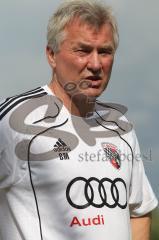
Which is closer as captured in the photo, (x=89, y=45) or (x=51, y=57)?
(x=89, y=45)

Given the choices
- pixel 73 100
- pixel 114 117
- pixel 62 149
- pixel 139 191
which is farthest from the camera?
pixel 114 117

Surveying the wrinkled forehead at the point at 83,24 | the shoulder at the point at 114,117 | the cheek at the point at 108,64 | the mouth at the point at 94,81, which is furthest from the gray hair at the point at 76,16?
the shoulder at the point at 114,117

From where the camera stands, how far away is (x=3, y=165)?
10.0ft

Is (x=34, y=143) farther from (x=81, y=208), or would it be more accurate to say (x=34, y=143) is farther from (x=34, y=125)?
(x=81, y=208)

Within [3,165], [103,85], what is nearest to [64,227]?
[3,165]

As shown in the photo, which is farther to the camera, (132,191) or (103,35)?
(132,191)

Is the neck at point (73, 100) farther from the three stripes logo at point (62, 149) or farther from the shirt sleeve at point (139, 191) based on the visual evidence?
the shirt sleeve at point (139, 191)

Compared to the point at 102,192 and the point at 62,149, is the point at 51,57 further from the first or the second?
the point at 102,192

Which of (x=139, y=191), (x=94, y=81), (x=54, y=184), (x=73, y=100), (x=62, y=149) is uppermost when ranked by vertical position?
(x=94, y=81)

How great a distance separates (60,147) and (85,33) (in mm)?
620

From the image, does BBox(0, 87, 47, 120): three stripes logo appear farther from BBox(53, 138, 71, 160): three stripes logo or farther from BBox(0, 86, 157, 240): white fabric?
BBox(53, 138, 71, 160): three stripes logo

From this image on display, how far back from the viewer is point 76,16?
10.7 ft

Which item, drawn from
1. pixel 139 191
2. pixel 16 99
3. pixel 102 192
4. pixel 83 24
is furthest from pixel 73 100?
pixel 139 191

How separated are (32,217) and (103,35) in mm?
1030
